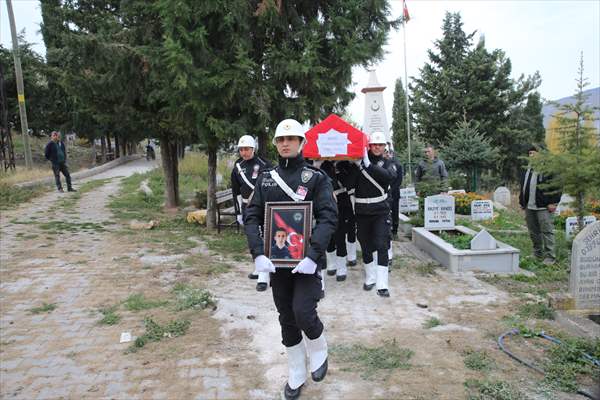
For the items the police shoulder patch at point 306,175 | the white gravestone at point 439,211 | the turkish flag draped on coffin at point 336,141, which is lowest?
the white gravestone at point 439,211

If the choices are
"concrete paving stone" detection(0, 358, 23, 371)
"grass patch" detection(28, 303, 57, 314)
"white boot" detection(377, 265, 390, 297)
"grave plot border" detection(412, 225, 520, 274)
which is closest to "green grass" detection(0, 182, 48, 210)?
"grass patch" detection(28, 303, 57, 314)

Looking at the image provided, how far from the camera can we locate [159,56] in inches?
366

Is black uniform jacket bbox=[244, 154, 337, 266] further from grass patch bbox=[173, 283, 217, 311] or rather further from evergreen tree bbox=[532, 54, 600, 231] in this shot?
evergreen tree bbox=[532, 54, 600, 231]

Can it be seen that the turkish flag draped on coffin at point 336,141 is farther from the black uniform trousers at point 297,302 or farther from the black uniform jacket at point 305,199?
the black uniform trousers at point 297,302

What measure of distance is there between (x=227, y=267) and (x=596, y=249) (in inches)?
203

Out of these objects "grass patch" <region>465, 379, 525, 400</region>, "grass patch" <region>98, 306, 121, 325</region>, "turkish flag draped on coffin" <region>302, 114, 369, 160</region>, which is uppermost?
"turkish flag draped on coffin" <region>302, 114, 369, 160</region>

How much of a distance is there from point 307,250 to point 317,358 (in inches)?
36.8

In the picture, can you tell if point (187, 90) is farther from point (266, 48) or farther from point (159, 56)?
point (266, 48)

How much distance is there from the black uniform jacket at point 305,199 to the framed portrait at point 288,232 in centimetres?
7

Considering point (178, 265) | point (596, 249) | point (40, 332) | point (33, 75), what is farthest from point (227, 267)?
point (33, 75)

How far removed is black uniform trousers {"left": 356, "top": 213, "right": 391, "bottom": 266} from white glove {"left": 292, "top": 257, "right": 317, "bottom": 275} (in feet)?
9.28

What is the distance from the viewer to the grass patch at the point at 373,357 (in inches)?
161

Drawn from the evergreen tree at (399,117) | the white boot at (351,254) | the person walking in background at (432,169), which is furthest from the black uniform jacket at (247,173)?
the evergreen tree at (399,117)

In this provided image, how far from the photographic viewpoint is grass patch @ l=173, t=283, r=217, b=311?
570 cm
